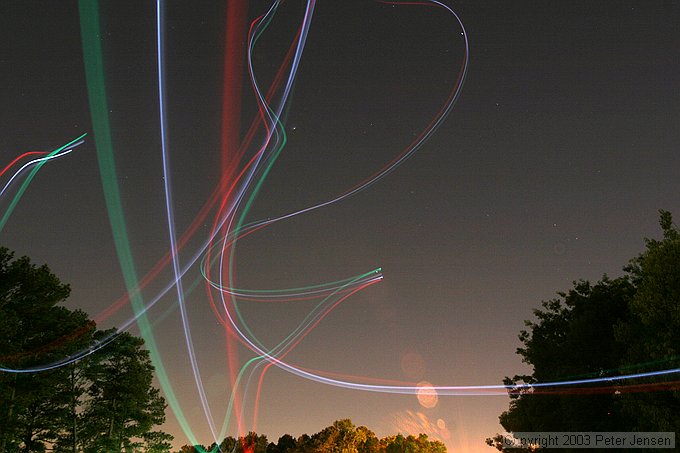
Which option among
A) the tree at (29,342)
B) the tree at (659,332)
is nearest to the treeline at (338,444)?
the tree at (29,342)

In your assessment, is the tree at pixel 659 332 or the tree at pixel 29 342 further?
the tree at pixel 29 342

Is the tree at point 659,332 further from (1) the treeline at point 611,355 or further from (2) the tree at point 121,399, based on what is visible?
(2) the tree at point 121,399

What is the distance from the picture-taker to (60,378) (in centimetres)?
3105

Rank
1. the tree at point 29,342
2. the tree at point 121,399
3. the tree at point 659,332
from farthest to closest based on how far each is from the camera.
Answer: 1. the tree at point 121,399
2. the tree at point 29,342
3. the tree at point 659,332

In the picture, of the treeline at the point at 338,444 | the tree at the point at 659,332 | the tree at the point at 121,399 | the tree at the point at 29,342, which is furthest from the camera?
the treeline at the point at 338,444

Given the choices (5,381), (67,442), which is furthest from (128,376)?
(5,381)

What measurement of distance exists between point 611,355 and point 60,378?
2758cm

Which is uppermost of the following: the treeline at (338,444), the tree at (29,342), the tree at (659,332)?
the treeline at (338,444)

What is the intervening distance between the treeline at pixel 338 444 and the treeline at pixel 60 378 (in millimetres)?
38206

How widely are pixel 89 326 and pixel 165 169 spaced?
19.2m

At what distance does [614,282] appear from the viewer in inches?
1017

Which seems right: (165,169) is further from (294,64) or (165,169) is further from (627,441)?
(627,441)

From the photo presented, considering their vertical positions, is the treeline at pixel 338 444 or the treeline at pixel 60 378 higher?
the treeline at pixel 338 444

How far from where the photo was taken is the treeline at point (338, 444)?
89.5 m
